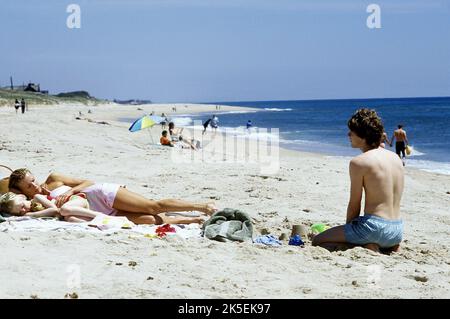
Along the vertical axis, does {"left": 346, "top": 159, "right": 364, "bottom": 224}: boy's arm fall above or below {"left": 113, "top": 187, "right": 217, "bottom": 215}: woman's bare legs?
above

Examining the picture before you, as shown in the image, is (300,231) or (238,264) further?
(300,231)

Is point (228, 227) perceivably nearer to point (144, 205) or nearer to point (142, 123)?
point (144, 205)

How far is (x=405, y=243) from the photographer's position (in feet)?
19.7

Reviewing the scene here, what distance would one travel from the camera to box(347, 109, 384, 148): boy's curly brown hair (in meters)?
5.17

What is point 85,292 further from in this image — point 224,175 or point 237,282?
point 224,175

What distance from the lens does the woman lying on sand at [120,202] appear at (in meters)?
6.14

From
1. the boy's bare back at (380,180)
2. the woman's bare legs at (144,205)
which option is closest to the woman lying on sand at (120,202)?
the woman's bare legs at (144,205)

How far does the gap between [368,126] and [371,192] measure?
1.92ft

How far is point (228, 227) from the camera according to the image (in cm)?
565

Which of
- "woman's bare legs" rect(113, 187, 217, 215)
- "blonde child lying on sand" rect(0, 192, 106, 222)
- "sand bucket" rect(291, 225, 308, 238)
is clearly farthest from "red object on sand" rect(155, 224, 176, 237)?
"sand bucket" rect(291, 225, 308, 238)

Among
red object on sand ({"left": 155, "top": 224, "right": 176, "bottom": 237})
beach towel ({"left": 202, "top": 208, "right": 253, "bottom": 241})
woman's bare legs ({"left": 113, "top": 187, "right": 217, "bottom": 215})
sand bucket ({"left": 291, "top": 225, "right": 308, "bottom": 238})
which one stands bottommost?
sand bucket ({"left": 291, "top": 225, "right": 308, "bottom": 238})

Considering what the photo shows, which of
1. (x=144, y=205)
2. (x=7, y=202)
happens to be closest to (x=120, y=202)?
(x=144, y=205)

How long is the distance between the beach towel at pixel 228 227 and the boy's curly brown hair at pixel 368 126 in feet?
4.62

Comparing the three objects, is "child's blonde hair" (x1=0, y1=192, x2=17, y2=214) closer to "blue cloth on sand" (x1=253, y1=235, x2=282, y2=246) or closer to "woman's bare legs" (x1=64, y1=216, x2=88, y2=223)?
"woman's bare legs" (x1=64, y1=216, x2=88, y2=223)
